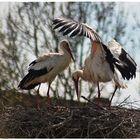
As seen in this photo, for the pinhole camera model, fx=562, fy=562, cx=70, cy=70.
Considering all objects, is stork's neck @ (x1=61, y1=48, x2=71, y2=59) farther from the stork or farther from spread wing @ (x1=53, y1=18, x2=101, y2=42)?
spread wing @ (x1=53, y1=18, x2=101, y2=42)

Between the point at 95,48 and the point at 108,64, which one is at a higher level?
the point at 95,48

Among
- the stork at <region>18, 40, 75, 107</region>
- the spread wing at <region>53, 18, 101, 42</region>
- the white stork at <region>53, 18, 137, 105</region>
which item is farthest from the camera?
the stork at <region>18, 40, 75, 107</region>

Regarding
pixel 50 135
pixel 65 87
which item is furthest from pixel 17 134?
pixel 65 87

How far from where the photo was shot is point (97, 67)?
7996 mm

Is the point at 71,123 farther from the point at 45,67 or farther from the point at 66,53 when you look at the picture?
the point at 66,53

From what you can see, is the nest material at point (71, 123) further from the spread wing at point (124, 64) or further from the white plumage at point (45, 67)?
the white plumage at point (45, 67)

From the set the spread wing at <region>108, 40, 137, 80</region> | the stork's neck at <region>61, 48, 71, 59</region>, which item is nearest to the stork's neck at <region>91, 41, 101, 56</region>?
the spread wing at <region>108, 40, 137, 80</region>

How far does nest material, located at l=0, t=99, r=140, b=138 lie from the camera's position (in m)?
6.98

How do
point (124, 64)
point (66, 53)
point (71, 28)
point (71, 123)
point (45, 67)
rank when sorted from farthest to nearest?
point (66, 53), point (45, 67), point (124, 64), point (71, 123), point (71, 28)

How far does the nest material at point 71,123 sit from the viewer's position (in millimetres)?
6980

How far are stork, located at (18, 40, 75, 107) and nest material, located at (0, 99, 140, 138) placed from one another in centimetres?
107

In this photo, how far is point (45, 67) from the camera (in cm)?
852

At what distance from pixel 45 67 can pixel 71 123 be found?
1.69m

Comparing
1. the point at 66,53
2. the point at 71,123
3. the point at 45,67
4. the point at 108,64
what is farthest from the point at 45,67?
the point at 71,123
